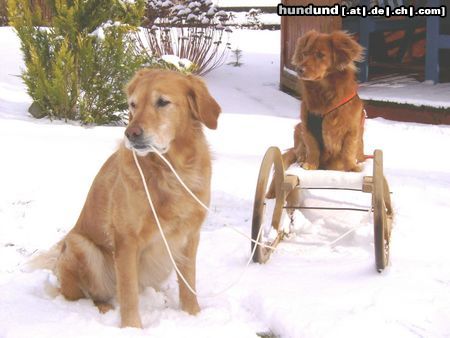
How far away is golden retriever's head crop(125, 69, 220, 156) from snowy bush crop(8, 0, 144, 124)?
4.74 metres

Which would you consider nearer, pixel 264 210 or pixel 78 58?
pixel 264 210

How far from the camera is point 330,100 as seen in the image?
4.50 meters

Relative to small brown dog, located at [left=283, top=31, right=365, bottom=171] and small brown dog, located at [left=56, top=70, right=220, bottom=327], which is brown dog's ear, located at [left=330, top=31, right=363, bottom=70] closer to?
small brown dog, located at [left=283, top=31, right=365, bottom=171]

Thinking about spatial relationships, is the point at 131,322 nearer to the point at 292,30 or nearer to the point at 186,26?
the point at 292,30

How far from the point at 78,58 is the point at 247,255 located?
4.43m

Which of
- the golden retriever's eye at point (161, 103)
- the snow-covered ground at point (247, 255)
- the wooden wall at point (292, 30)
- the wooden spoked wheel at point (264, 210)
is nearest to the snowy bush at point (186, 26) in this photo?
the wooden wall at point (292, 30)

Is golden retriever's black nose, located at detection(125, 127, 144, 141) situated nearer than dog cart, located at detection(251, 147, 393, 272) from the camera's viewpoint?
Yes

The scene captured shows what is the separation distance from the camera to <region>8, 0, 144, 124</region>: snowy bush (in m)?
7.21

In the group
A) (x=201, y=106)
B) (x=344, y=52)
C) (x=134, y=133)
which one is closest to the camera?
(x=134, y=133)

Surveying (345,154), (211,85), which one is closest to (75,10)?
(211,85)

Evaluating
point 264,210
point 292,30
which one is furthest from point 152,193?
point 292,30

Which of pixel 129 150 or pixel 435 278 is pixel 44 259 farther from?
pixel 435 278

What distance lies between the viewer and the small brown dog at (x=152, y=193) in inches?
102

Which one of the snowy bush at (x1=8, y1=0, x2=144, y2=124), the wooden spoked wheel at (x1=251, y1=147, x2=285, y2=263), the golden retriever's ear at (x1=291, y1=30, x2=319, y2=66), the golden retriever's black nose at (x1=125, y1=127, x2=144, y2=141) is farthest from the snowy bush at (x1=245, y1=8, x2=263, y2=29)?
the golden retriever's black nose at (x1=125, y1=127, x2=144, y2=141)
